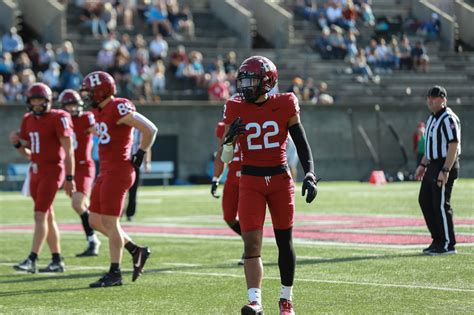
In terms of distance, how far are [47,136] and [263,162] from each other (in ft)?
14.8

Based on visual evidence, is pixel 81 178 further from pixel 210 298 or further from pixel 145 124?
pixel 210 298

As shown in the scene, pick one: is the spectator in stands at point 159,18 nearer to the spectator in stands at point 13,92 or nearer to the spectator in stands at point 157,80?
the spectator in stands at point 157,80

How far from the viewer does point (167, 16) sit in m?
36.7

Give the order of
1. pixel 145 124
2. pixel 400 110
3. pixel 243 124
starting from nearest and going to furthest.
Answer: pixel 243 124
pixel 145 124
pixel 400 110

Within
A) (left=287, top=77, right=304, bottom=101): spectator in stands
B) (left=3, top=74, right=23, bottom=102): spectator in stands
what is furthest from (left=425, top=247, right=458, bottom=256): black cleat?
(left=287, top=77, right=304, bottom=101): spectator in stands

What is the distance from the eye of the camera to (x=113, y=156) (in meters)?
11.2

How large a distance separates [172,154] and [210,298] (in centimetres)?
2266

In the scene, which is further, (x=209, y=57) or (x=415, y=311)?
(x=209, y=57)

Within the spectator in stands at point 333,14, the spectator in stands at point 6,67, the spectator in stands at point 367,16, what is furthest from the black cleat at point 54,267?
the spectator in stands at point 367,16

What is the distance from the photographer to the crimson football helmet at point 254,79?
344 inches

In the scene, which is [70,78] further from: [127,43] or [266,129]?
[266,129]

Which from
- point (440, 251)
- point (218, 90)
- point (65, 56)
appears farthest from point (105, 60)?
point (440, 251)

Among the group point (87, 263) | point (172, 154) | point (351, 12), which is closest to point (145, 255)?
point (87, 263)

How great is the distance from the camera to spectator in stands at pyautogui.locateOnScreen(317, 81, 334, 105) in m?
34.8
